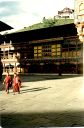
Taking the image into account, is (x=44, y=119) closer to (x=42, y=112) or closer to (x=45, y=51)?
(x=42, y=112)

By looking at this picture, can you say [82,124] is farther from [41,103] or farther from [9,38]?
[9,38]

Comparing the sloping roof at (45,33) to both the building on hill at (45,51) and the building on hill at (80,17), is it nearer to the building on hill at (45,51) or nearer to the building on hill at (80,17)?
the building on hill at (45,51)

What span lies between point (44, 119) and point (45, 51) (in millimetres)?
23688

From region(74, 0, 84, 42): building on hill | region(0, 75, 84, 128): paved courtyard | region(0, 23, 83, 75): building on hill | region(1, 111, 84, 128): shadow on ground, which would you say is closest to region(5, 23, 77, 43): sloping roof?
region(0, 23, 83, 75): building on hill

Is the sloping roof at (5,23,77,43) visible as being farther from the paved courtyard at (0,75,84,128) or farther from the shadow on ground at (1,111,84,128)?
the shadow on ground at (1,111,84,128)

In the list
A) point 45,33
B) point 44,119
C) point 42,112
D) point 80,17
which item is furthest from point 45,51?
point 80,17

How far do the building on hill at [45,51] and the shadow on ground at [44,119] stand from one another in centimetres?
1947

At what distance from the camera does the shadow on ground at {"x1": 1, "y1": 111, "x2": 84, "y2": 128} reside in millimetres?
8438

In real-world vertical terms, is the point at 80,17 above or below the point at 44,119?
above

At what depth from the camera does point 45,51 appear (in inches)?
1284

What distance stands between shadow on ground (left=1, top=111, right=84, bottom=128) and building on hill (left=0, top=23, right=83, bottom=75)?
19.5m

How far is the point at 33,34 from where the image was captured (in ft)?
112

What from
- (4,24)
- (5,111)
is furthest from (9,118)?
(4,24)

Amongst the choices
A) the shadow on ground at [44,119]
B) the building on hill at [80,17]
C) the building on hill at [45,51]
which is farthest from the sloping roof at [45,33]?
the building on hill at [80,17]
